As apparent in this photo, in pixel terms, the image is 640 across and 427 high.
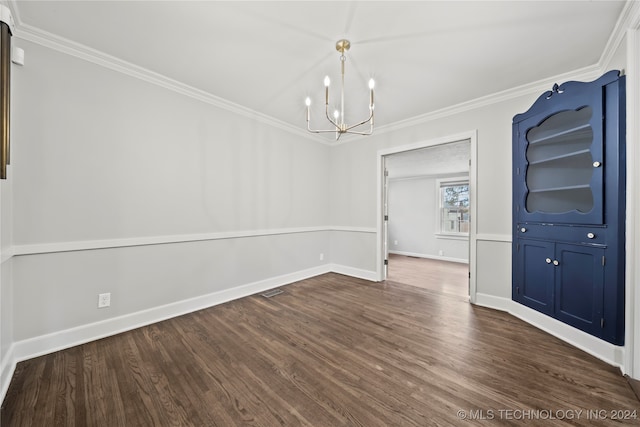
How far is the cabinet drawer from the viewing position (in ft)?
6.51

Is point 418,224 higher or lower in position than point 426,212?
lower

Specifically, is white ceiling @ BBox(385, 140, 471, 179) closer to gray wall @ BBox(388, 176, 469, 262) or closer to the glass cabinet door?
gray wall @ BBox(388, 176, 469, 262)

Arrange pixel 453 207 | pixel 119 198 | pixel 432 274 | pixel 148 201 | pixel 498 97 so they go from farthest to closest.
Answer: pixel 453 207 < pixel 432 274 < pixel 498 97 < pixel 148 201 < pixel 119 198

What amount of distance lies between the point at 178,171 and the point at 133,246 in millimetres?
914

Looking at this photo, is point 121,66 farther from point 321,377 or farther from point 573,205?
point 573,205

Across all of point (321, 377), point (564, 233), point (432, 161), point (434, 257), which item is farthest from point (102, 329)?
point (434, 257)

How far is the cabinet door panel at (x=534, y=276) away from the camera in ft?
7.79

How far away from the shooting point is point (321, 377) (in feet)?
5.63

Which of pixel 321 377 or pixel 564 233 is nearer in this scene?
pixel 321 377

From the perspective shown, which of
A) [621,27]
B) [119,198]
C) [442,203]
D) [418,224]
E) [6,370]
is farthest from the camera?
[418,224]

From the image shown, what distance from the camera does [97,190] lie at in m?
2.20

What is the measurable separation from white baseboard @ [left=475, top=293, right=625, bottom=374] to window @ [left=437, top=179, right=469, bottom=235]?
3.64m

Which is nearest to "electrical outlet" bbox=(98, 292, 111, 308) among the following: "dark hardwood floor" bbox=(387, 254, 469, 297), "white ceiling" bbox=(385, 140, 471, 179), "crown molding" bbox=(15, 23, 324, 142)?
"crown molding" bbox=(15, 23, 324, 142)

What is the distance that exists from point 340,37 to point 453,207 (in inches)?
232
